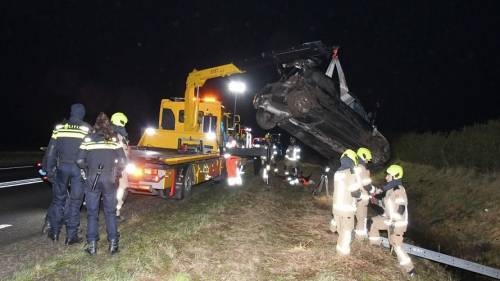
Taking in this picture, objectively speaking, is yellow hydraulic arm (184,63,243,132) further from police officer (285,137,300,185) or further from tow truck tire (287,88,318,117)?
tow truck tire (287,88,318,117)

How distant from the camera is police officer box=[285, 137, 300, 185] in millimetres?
13547

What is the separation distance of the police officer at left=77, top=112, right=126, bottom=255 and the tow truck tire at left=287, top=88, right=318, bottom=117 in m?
4.17

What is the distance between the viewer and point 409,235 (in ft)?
32.9

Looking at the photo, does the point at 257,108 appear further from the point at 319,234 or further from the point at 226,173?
the point at 226,173

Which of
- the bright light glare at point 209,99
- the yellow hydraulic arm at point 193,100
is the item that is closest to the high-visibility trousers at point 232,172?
the yellow hydraulic arm at point 193,100

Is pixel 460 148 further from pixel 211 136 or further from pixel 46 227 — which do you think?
pixel 46 227

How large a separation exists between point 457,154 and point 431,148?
6.17ft

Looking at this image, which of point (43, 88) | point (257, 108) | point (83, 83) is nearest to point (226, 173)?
point (257, 108)

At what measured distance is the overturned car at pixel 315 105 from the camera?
855 centimetres

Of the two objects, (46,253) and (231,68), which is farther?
(231,68)

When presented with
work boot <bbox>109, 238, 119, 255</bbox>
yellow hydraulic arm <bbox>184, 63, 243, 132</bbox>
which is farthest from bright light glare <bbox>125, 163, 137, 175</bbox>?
yellow hydraulic arm <bbox>184, 63, 243, 132</bbox>

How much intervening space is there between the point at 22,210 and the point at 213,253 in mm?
4410

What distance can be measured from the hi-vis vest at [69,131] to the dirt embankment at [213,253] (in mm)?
1530

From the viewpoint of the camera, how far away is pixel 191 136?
12.3 metres
